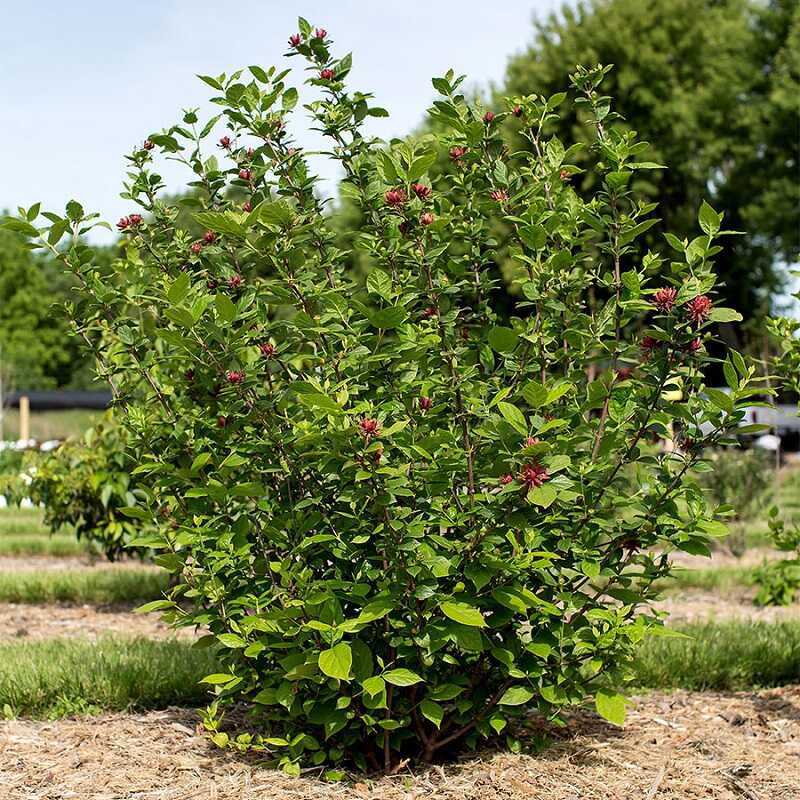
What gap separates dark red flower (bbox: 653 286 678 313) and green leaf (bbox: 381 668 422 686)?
1281 mm

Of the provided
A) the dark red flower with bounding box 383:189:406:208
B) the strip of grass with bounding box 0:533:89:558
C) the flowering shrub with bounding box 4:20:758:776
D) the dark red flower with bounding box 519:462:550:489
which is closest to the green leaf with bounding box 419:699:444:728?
the flowering shrub with bounding box 4:20:758:776

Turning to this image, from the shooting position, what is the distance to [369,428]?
268 cm

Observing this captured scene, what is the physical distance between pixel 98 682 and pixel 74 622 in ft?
8.16

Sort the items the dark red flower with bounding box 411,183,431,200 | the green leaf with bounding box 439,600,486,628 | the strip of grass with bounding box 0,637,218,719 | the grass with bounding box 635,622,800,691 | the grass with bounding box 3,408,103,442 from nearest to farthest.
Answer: the green leaf with bounding box 439,600,486,628 < the dark red flower with bounding box 411,183,431,200 < the strip of grass with bounding box 0,637,218,719 < the grass with bounding box 635,622,800,691 < the grass with bounding box 3,408,103,442

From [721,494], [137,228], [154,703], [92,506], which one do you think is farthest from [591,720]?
[721,494]

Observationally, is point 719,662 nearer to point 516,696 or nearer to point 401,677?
point 516,696

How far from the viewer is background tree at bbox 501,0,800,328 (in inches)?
1066

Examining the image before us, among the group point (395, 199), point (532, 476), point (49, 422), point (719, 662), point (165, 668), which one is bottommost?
point (719, 662)

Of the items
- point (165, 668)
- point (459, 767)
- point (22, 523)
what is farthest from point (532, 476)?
point (22, 523)

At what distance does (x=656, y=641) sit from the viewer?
518 centimetres

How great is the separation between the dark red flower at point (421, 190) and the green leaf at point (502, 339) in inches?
17.9

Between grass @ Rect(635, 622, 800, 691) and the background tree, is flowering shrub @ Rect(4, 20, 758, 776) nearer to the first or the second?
grass @ Rect(635, 622, 800, 691)

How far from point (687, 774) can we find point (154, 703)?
2210mm

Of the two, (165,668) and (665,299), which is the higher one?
(665,299)
